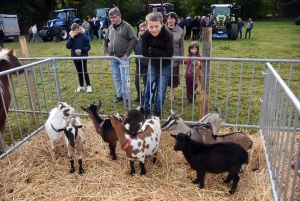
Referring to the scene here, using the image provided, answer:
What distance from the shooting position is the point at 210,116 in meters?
4.31

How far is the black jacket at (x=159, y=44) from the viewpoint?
15.1 ft

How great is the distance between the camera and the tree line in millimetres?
33147

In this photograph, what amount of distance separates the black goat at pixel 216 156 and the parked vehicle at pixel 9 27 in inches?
1046

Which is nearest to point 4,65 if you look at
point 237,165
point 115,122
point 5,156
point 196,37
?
point 5,156

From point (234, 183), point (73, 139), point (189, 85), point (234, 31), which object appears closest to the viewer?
point (234, 183)

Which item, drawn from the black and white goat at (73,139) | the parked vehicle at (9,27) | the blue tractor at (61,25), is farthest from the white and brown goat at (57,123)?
the parked vehicle at (9,27)

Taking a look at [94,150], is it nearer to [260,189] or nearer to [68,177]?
[68,177]

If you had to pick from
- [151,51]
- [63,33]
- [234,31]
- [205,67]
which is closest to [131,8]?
[63,33]

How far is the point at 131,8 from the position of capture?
4325 centimetres

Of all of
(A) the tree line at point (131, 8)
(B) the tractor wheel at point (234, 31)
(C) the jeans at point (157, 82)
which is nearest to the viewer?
(C) the jeans at point (157, 82)

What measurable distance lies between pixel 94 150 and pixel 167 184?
5.30ft

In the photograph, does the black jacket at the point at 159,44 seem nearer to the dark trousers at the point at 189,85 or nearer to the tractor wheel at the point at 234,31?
the dark trousers at the point at 189,85

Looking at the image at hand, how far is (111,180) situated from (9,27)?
27.7 m

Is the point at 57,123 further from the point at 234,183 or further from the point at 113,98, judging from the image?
the point at 234,183
